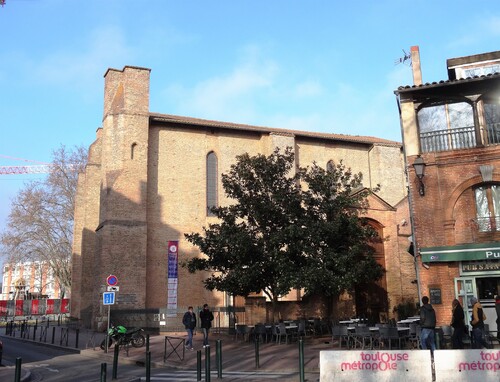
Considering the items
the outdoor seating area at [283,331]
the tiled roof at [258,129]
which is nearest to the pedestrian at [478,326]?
the outdoor seating area at [283,331]

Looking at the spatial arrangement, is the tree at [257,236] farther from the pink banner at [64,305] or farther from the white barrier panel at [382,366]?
the pink banner at [64,305]

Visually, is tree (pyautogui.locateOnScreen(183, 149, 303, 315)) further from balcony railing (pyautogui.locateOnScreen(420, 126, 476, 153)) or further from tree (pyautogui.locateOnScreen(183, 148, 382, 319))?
balcony railing (pyautogui.locateOnScreen(420, 126, 476, 153))

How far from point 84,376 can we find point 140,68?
2268cm

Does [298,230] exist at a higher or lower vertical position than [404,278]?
higher

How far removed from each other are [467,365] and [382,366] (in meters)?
1.34

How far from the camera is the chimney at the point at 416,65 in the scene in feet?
67.3

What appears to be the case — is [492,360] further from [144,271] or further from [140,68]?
[140,68]

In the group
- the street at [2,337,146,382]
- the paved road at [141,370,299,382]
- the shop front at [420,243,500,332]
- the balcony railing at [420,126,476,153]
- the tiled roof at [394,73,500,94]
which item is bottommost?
the street at [2,337,146,382]

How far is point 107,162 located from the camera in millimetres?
29422

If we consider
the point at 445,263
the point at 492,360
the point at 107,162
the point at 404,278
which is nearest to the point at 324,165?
the point at 404,278

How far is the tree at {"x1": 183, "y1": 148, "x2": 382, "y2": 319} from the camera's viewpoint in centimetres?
1832

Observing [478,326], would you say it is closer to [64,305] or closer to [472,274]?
[472,274]

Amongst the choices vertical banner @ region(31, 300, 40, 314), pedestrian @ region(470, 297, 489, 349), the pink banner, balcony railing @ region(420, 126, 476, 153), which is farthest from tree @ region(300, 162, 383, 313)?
vertical banner @ region(31, 300, 40, 314)

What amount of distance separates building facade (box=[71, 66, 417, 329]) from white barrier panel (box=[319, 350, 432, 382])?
14.7m
